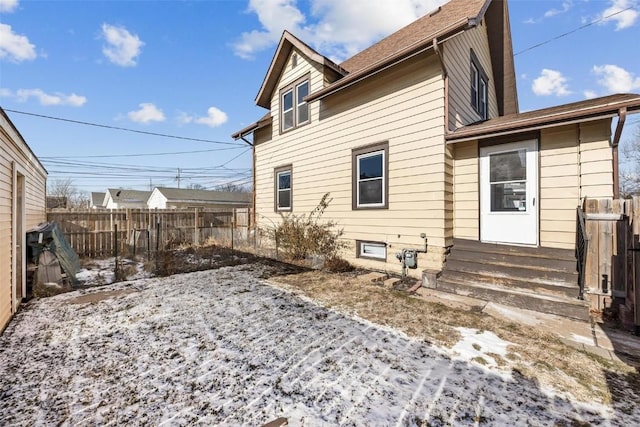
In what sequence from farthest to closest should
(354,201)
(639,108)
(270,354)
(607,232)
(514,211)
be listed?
1. (354,201)
2. (514,211)
3. (607,232)
4. (639,108)
5. (270,354)

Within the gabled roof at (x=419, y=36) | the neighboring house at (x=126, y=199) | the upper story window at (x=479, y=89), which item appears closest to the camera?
the gabled roof at (x=419, y=36)

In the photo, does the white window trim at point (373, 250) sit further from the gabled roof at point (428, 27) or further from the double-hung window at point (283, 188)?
the gabled roof at point (428, 27)

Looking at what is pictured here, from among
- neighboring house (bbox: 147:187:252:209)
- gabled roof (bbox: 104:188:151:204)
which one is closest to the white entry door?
neighboring house (bbox: 147:187:252:209)

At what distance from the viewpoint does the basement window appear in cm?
702

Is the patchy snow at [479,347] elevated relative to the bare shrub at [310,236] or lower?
lower

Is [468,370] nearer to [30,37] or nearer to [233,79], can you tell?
[30,37]

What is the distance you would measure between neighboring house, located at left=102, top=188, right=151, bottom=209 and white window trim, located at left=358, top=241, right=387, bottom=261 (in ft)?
122

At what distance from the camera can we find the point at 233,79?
15.9 m

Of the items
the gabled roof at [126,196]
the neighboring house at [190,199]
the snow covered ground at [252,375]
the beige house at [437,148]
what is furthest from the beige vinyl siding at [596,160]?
the gabled roof at [126,196]

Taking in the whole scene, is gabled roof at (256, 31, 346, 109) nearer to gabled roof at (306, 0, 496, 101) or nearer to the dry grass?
gabled roof at (306, 0, 496, 101)

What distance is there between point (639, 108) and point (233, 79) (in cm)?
1649

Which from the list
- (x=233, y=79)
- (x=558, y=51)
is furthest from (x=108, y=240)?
(x=558, y=51)

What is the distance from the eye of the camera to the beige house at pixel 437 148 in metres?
4.90

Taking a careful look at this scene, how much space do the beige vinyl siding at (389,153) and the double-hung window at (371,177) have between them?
0.48ft
